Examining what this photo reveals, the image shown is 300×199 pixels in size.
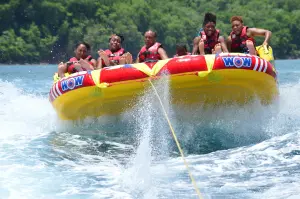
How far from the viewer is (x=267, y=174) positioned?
15.3 ft

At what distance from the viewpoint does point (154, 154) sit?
5637 mm

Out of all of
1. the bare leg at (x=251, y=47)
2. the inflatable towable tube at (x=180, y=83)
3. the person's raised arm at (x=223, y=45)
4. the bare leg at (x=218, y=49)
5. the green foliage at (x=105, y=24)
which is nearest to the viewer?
the inflatable towable tube at (x=180, y=83)

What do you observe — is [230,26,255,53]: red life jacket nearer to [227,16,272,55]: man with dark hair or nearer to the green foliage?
[227,16,272,55]: man with dark hair

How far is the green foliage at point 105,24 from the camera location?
144 feet

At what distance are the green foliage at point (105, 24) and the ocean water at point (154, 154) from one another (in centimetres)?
3610

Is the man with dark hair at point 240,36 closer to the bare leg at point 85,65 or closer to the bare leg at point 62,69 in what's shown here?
the bare leg at point 85,65

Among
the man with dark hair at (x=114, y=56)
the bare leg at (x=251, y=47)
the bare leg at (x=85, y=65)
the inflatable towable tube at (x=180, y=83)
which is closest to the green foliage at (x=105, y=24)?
the man with dark hair at (x=114, y=56)

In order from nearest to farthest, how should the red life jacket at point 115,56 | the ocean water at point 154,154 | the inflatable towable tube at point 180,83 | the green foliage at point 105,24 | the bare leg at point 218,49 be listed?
the ocean water at point 154,154
the inflatable towable tube at point 180,83
the bare leg at point 218,49
the red life jacket at point 115,56
the green foliage at point 105,24

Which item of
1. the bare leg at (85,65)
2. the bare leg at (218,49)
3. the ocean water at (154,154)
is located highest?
the bare leg at (85,65)

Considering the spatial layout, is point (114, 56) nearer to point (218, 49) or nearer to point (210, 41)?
point (210, 41)

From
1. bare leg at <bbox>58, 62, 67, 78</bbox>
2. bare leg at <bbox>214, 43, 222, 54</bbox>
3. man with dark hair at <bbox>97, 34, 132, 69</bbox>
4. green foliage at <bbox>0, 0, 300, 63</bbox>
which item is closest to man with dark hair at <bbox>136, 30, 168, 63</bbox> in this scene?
man with dark hair at <bbox>97, 34, 132, 69</bbox>

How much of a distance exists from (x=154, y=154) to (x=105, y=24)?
4444cm

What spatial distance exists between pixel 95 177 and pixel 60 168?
0.46 meters

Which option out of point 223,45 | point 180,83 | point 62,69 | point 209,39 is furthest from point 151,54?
point 62,69
